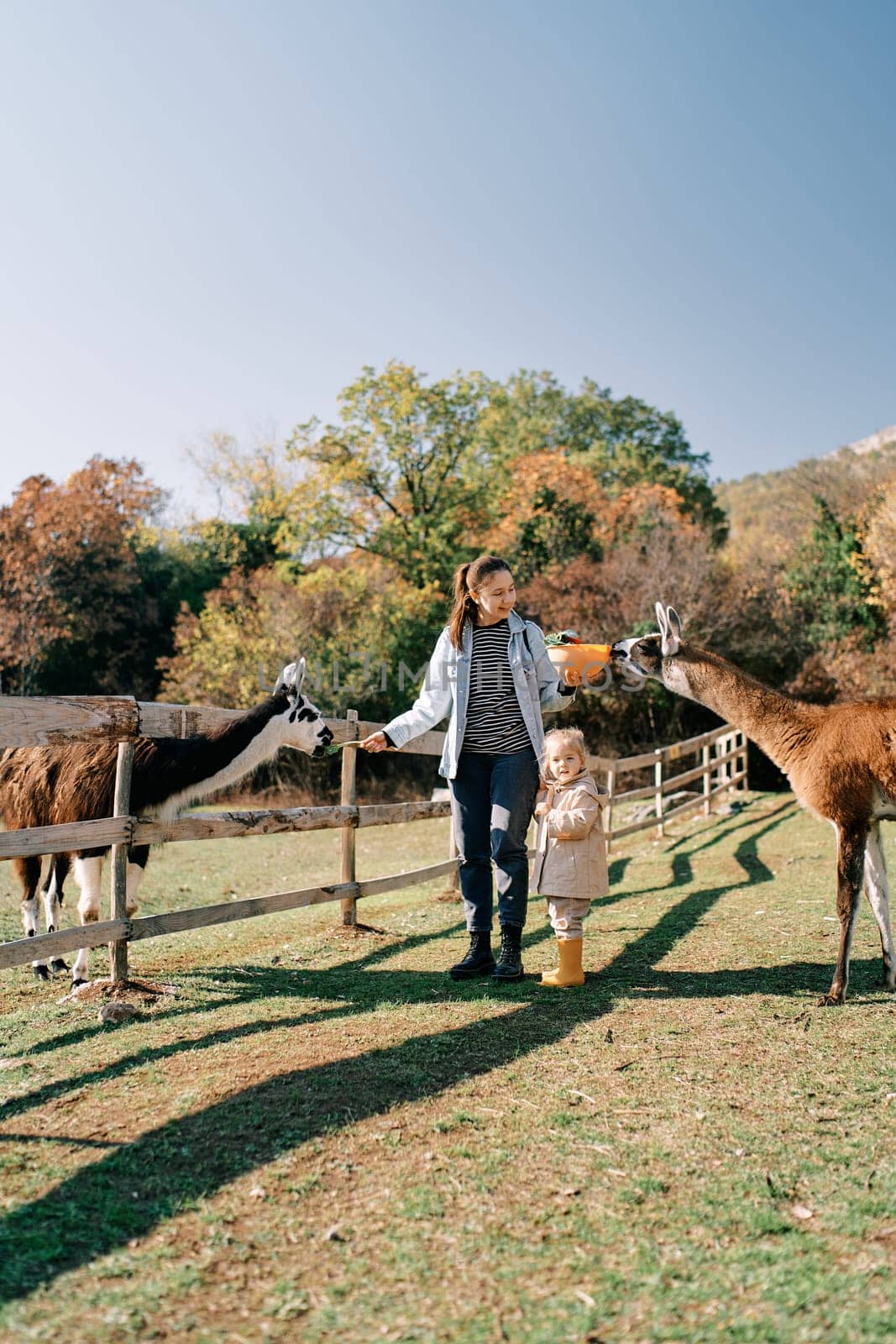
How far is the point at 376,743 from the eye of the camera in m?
5.26

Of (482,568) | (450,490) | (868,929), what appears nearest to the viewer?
(482,568)

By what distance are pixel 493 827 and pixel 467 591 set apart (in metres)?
1.30

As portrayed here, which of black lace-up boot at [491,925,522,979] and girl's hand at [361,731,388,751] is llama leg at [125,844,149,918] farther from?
black lace-up boot at [491,925,522,979]

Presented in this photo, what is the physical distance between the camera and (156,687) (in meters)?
28.2

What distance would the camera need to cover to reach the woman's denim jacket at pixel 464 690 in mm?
5004

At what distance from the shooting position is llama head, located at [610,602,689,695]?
19.9 ft

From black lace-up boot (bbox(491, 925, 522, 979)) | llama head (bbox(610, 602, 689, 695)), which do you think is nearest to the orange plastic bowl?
llama head (bbox(610, 602, 689, 695))

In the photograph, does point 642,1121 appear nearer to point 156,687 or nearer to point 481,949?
point 481,949

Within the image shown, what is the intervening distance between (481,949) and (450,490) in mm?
23063

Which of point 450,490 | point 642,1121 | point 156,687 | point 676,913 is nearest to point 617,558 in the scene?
point 450,490

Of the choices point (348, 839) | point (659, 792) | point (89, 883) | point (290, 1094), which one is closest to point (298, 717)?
point (348, 839)

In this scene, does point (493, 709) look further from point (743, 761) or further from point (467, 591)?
point (743, 761)

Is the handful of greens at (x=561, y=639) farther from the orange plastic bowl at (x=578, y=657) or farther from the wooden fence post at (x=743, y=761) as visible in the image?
the wooden fence post at (x=743, y=761)

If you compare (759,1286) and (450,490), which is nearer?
(759,1286)
